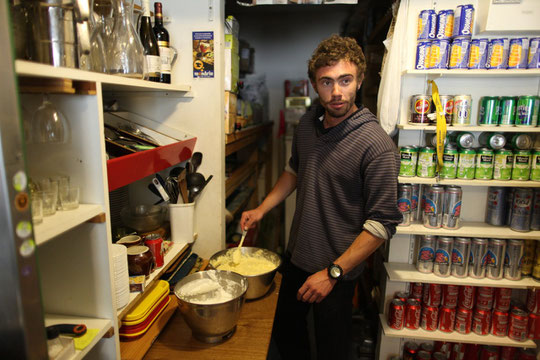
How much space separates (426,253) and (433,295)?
0.27 metres

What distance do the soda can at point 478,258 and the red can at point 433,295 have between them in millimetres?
208

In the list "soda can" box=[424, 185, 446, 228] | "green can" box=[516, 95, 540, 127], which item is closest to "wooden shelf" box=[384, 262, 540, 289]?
"soda can" box=[424, 185, 446, 228]

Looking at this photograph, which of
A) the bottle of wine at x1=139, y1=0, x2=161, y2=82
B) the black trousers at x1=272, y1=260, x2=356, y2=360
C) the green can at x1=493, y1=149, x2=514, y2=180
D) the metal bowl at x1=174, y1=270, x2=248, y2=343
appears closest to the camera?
the metal bowl at x1=174, y1=270, x2=248, y2=343

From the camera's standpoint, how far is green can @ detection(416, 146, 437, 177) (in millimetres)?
1941

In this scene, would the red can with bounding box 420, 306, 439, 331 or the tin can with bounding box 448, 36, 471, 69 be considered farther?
the red can with bounding box 420, 306, 439, 331

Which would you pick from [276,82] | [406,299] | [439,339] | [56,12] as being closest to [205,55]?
[56,12]

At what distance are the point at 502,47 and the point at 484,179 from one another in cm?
70

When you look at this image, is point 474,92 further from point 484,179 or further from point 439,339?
point 439,339

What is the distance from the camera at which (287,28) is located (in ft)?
13.6

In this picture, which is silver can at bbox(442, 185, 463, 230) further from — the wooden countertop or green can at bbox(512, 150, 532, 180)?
the wooden countertop

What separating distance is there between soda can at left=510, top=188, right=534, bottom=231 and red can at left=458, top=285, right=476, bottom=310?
43 cm

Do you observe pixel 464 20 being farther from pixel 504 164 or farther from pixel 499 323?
pixel 499 323

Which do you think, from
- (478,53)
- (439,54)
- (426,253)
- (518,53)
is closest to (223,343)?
(426,253)

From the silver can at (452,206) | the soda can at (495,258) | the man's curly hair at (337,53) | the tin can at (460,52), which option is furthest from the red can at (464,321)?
the man's curly hair at (337,53)
